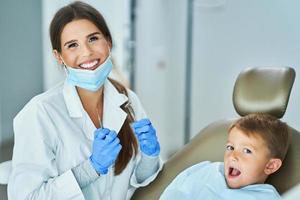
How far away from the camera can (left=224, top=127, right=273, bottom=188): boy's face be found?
105cm

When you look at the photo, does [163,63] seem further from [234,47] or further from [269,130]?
[269,130]

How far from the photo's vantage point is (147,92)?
2.30 m

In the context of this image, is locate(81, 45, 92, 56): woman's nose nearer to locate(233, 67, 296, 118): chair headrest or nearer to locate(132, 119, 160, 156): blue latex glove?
locate(132, 119, 160, 156): blue latex glove

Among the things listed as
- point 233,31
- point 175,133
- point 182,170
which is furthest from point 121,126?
point 175,133

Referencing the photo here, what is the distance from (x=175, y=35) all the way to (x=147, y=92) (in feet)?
1.01

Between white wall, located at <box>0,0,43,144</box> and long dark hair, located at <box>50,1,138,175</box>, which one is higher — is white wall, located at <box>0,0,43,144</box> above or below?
below

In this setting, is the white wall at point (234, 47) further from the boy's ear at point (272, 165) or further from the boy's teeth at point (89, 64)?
the boy's teeth at point (89, 64)

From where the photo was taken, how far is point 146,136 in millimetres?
1143

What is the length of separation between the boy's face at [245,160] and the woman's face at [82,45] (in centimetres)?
37

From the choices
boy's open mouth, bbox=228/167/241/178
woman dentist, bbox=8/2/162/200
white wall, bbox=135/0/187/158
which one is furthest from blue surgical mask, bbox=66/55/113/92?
white wall, bbox=135/0/187/158

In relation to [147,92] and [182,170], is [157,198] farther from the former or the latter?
[147,92]

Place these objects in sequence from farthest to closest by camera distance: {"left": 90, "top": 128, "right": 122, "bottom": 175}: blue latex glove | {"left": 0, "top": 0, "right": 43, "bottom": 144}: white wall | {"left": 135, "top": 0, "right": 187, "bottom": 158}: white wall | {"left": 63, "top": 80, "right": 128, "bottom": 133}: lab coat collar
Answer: {"left": 135, "top": 0, "right": 187, "bottom": 158}: white wall → {"left": 0, "top": 0, "right": 43, "bottom": 144}: white wall → {"left": 63, "top": 80, "right": 128, "bottom": 133}: lab coat collar → {"left": 90, "top": 128, "right": 122, "bottom": 175}: blue latex glove

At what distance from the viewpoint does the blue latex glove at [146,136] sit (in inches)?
44.1

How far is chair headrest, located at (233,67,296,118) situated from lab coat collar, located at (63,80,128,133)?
29cm
